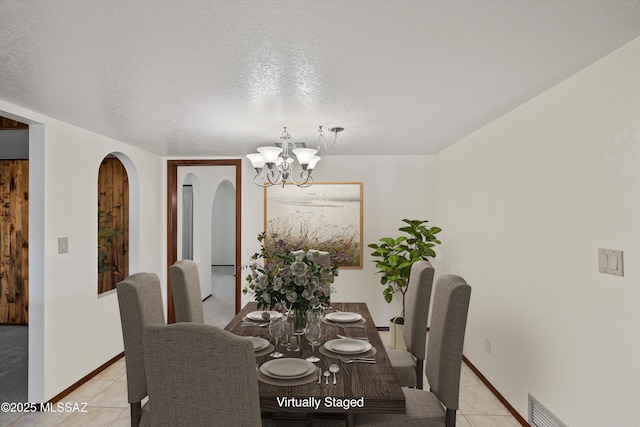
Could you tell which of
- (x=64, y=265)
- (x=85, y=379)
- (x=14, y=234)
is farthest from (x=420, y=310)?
(x=14, y=234)

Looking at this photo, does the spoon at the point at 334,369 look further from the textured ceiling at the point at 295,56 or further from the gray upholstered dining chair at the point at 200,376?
the textured ceiling at the point at 295,56

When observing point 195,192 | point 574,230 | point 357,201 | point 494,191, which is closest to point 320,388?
point 574,230

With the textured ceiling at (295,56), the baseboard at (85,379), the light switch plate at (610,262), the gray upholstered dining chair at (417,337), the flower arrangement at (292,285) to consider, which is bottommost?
the baseboard at (85,379)

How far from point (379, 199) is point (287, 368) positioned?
345cm

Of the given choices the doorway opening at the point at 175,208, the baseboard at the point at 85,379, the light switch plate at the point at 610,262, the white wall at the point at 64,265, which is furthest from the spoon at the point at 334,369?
the doorway opening at the point at 175,208

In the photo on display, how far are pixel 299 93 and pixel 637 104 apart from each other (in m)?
1.74

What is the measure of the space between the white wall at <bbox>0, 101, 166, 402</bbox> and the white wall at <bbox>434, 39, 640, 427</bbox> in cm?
352

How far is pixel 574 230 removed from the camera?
2203 mm

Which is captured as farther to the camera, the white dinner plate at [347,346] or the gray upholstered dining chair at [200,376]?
the white dinner plate at [347,346]

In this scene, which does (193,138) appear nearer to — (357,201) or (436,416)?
(357,201)

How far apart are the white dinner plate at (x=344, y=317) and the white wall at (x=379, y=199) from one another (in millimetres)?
2049

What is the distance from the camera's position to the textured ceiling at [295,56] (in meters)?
1.51

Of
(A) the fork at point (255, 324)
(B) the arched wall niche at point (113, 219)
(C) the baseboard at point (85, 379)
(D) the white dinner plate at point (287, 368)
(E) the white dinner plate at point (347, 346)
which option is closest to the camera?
(D) the white dinner plate at point (287, 368)

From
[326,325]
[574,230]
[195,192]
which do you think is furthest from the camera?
[195,192]
